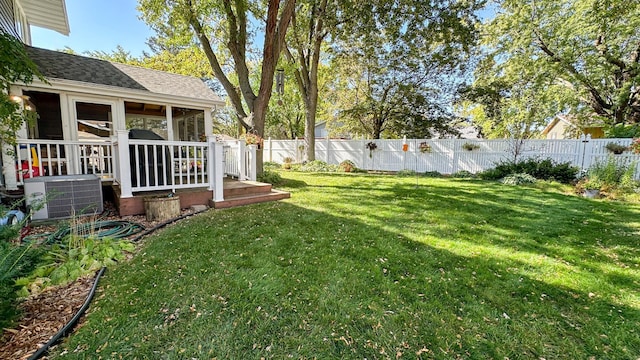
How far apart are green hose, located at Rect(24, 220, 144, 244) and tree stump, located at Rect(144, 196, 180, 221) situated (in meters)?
0.29

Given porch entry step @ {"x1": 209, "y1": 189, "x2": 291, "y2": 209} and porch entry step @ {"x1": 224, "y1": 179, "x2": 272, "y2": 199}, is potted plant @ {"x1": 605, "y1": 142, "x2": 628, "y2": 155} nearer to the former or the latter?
porch entry step @ {"x1": 209, "y1": 189, "x2": 291, "y2": 209}

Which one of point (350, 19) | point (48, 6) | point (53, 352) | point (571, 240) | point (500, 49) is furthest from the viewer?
point (500, 49)

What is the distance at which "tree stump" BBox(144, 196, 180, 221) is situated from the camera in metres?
4.21

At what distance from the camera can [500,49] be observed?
1283 centimetres

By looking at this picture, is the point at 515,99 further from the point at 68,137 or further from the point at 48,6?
the point at 48,6

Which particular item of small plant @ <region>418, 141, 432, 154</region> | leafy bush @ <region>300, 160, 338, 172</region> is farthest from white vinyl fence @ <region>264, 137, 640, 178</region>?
leafy bush @ <region>300, 160, 338, 172</region>

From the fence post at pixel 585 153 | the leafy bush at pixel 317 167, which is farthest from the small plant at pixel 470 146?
the leafy bush at pixel 317 167

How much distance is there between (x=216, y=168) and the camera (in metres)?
4.86

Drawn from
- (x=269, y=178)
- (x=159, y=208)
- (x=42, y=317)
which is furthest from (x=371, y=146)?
(x=42, y=317)

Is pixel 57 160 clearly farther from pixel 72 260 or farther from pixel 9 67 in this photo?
pixel 72 260

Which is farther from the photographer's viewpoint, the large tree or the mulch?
the large tree

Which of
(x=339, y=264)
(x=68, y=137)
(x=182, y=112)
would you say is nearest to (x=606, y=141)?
(x=339, y=264)

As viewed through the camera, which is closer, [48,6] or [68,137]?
[68,137]

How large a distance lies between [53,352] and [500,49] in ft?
55.4
